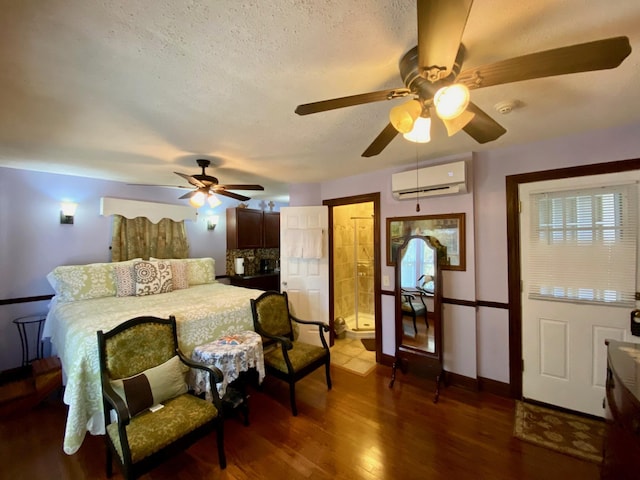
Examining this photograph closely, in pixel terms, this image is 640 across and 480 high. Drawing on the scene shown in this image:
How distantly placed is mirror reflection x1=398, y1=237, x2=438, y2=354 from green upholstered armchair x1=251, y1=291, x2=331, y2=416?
36.9 inches

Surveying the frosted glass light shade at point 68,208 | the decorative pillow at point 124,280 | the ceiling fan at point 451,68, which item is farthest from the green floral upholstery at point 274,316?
the frosted glass light shade at point 68,208

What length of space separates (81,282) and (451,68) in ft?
13.1

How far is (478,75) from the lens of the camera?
108 cm

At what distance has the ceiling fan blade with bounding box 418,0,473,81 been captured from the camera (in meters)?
0.75

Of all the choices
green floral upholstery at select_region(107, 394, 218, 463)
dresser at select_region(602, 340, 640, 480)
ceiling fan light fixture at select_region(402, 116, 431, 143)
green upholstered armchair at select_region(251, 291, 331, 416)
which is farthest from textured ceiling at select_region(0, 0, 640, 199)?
green floral upholstery at select_region(107, 394, 218, 463)

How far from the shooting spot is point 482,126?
1453mm

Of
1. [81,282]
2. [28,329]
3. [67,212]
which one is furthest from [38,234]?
[28,329]

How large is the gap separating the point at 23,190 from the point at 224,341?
3.17m

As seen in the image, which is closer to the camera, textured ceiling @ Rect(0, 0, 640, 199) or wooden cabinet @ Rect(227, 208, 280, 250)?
textured ceiling @ Rect(0, 0, 640, 199)

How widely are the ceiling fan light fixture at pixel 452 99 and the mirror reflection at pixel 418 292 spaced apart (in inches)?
76.7

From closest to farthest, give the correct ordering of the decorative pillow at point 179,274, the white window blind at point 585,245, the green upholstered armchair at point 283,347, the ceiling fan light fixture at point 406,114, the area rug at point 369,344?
1. the ceiling fan light fixture at point 406,114
2. the white window blind at point 585,245
3. the green upholstered armchair at point 283,347
4. the decorative pillow at point 179,274
5. the area rug at point 369,344

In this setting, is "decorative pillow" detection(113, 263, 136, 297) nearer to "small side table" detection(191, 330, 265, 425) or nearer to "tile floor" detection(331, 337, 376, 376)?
"small side table" detection(191, 330, 265, 425)

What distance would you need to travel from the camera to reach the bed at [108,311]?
184cm

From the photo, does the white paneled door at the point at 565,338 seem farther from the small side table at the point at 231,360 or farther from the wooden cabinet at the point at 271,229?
the wooden cabinet at the point at 271,229
